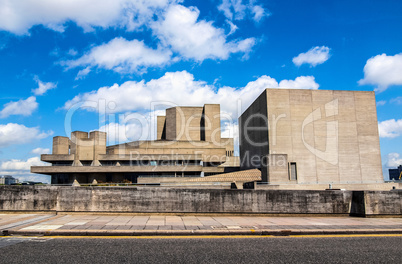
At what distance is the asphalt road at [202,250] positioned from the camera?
23.2 feet

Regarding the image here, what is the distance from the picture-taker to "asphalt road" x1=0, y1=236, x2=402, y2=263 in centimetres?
706

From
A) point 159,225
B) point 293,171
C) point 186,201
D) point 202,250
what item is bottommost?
point 202,250

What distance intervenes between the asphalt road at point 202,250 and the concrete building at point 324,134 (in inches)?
2003

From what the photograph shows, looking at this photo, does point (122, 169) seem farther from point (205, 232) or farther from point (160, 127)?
point (205, 232)

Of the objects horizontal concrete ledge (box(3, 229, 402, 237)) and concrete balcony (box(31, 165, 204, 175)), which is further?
concrete balcony (box(31, 165, 204, 175))

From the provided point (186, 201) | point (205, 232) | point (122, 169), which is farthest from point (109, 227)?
point (122, 169)

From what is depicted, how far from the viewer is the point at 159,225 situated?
36.7 feet

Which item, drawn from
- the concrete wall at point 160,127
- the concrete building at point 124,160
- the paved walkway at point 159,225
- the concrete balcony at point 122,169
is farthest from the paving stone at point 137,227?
the concrete wall at point 160,127

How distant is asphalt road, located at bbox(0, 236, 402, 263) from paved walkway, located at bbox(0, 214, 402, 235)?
2.49ft

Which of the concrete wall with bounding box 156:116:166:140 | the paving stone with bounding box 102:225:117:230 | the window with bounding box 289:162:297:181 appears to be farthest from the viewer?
the concrete wall with bounding box 156:116:166:140

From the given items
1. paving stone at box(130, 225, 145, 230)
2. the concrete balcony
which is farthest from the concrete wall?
paving stone at box(130, 225, 145, 230)

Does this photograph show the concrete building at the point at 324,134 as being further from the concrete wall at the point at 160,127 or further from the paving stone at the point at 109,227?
the concrete wall at the point at 160,127

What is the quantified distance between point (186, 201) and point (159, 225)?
3.22 m

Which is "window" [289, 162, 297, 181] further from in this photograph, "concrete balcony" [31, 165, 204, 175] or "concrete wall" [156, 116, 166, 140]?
"concrete wall" [156, 116, 166, 140]
